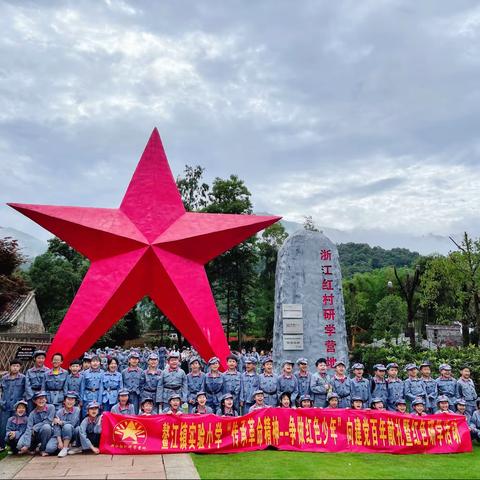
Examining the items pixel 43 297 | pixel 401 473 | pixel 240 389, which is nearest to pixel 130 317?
pixel 43 297

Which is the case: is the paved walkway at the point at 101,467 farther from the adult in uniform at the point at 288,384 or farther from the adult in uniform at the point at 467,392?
the adult in uniform at the point at 467,392

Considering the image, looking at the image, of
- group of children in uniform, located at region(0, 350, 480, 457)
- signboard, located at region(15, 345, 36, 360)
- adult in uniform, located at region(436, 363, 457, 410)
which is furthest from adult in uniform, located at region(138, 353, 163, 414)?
adult in uniform, located at region(436, 363, 457, 410)

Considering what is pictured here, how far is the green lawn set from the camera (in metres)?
5.69

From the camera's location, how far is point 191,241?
35.4 feet

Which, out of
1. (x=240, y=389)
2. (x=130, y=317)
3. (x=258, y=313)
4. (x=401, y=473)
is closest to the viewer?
(x=401, y=473)

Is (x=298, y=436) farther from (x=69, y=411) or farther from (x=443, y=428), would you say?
(x=69, y=411)

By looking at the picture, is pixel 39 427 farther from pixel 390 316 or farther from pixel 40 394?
pixel 390 316

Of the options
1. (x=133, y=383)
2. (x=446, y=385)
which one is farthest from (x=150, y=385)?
(x=446, y=385)

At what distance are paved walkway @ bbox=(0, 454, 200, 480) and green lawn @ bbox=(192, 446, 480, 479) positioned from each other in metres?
0.27

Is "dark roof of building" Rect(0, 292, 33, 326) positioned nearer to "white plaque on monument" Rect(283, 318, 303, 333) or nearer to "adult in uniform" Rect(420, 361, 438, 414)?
"white plaque on monument" Rect(283, 318, 303, 333)

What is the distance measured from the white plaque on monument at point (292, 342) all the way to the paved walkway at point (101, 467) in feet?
13.3

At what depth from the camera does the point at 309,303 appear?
34.5 ft

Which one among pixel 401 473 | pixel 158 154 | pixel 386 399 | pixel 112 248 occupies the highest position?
pixel 158 154

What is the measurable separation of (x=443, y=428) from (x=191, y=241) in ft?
19.8
